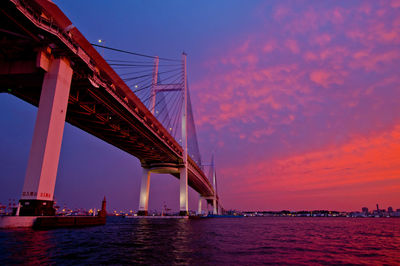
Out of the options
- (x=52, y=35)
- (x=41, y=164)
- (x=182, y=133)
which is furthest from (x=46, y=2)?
(x=182, y=133)

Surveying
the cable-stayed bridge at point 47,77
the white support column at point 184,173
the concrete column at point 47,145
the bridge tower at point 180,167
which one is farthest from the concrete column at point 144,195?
the concrete column at point 47,145

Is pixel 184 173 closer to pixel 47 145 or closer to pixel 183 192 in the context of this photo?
pixel 183 192

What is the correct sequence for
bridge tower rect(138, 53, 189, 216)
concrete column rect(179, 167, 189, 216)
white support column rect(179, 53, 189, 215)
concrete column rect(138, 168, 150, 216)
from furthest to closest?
1. concrete column rect(138, 168, 150, 216)
2. white support column rect(179, 53, 189, 215)
3. concrete column rect(179, 167, 189, 216)
4. bridge tower rect(138, 53, 189, 216)

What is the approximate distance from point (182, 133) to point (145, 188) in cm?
1400

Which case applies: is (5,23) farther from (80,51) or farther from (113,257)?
(113,257)

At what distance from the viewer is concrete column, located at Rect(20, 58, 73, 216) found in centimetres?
1340

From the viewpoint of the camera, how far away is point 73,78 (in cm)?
1875

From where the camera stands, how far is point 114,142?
36688mm

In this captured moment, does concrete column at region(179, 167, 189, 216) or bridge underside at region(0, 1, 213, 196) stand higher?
bridge underside at region(0, 1, 213, 196)

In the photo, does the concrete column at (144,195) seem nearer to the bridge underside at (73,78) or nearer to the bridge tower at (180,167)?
the bridge tower at (180,167)

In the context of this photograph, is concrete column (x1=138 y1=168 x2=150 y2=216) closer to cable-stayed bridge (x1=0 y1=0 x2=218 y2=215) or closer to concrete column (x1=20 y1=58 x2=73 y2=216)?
cable-stayed bridge (x1=0 y1=0 x2=218 y2=215)

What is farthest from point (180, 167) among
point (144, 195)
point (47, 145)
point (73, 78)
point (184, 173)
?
point (47, 145)

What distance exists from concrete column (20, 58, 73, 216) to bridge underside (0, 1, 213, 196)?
1.07 m

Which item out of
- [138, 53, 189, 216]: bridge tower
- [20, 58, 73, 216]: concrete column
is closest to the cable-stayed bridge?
[20, 58, 73, 216]: concrete column
